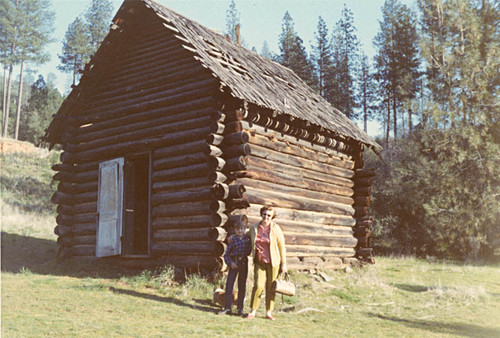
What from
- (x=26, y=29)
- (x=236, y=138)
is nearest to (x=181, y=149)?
(x=236, y=138)

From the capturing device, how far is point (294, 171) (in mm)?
12883

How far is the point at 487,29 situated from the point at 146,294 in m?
23.6

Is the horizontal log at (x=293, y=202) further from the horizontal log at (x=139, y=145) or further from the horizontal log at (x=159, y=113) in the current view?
the horizontal log at (x=159, y=113)

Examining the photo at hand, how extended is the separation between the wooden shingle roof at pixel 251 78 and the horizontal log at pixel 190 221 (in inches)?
108

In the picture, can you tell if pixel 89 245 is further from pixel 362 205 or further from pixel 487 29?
pixel 487 29

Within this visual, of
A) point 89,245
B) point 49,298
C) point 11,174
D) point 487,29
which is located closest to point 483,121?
point 487,29

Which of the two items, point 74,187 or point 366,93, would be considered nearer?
point 74,187

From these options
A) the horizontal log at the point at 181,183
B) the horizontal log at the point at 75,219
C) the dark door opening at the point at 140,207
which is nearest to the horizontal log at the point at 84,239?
the horizontal log at the point at 75,219

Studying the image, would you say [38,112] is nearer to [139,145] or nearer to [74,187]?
[74,187]

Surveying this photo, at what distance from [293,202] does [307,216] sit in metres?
0.82

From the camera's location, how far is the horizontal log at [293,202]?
11.2 metres

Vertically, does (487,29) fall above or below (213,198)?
above

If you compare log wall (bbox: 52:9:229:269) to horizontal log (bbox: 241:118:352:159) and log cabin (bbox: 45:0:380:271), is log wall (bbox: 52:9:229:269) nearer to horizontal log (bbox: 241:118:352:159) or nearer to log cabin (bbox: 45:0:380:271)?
log cabin (bbox: 45:0:380:271)

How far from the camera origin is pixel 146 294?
964cm
